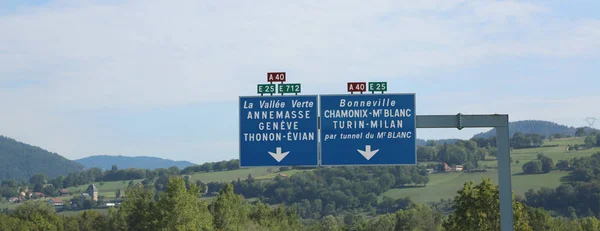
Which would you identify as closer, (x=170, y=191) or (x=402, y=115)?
(x=402, y=115)

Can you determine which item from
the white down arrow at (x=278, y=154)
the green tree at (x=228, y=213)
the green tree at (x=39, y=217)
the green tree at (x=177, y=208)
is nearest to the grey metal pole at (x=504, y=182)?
the white down arrow at (x=278, y=154)

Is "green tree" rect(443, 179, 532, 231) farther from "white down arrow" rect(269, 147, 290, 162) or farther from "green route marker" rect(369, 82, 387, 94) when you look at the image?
"white down arrow" rect(269, 147, 290, 162)

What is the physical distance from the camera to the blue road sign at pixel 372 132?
3231 centimetres

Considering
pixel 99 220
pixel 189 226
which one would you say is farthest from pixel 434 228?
pixel 189 226

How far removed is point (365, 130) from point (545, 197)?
578ft

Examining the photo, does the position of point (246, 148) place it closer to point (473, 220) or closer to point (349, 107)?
point (349, 107)

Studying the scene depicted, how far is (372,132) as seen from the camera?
1273 inches

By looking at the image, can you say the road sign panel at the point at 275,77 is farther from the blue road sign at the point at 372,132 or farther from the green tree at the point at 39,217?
the green tree at the point at 39,217

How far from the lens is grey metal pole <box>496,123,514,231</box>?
3092cm

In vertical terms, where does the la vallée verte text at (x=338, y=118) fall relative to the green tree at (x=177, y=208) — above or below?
above

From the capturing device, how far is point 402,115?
106ft

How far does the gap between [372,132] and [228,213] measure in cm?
8402

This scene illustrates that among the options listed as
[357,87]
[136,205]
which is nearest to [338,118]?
[357,87]

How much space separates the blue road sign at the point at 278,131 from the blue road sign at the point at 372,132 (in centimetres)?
60
